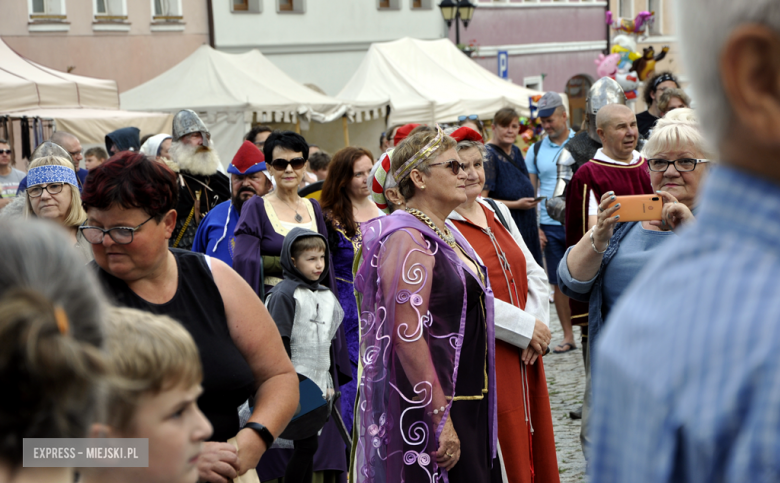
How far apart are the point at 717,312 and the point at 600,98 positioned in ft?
20.4

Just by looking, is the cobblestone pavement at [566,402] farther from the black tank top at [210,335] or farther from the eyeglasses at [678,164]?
the black tank top at [210,335]

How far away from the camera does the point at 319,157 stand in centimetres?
975

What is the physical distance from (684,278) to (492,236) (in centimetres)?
342

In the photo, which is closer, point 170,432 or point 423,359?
point 170,432

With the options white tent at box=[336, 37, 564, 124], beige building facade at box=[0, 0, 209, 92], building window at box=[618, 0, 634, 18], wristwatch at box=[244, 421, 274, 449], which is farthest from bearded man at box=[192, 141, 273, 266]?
building window at box=[618, 0, 634, 18]

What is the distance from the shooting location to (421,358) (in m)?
3.50

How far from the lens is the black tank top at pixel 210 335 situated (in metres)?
2.53

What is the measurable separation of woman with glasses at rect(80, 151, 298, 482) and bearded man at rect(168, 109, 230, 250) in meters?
4.41

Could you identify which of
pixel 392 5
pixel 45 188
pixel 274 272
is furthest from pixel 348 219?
pixel 392 5

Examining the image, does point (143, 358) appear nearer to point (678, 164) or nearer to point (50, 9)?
point (678, 164)

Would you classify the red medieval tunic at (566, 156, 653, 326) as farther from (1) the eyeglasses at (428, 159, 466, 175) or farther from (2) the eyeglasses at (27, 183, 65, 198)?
(2) the eyeglasses at (27, 183, 65, 198)

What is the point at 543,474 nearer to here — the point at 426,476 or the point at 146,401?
the point at 426,476

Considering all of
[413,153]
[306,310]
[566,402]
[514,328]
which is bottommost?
[566,402]

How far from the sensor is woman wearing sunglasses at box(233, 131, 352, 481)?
193 inches
